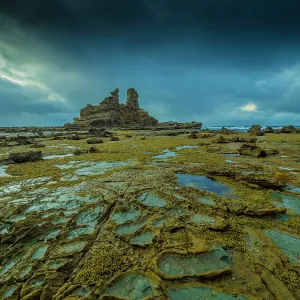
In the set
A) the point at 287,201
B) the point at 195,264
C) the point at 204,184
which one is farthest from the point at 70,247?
the point at 287,201

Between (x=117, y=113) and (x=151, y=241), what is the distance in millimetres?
93163

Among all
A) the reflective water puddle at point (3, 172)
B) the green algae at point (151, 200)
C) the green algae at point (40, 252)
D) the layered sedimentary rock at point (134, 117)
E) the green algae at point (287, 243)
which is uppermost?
the layered sedimentary rock at point (134, 117)

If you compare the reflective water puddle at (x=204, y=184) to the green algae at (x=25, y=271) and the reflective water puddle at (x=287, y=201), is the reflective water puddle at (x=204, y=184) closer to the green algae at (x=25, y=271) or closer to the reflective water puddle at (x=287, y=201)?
the reflective water puddle at (x=287, y=201)

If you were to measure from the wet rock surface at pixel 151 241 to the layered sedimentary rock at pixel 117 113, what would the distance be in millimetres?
79761

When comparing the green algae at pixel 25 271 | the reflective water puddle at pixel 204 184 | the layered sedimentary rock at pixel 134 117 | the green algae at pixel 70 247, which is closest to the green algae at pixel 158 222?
the green algae at pixel 70 247

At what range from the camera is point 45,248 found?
3.68m

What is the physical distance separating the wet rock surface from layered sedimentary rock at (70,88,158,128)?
3140 inches

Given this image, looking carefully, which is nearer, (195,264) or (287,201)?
(195,264)

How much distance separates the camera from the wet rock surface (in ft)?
9.16

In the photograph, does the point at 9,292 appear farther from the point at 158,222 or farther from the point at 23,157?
the point at 23,157

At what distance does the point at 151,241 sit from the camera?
377cm

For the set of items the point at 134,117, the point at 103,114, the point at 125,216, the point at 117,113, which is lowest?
the point at 125,216

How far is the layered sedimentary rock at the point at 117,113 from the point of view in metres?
87.6

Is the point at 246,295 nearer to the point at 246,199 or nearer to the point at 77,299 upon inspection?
the point at 77,299
